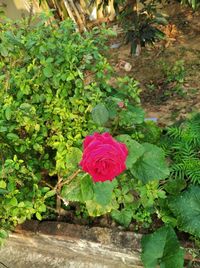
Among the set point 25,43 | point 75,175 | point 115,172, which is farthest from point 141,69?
point 115,172

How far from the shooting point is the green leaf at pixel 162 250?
1.93 metres

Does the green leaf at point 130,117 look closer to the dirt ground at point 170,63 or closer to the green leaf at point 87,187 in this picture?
the green leaf at point 87,187

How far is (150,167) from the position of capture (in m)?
1.87

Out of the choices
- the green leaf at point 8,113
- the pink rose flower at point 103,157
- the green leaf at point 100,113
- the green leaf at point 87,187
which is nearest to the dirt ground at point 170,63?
the green leaf at point 100,113

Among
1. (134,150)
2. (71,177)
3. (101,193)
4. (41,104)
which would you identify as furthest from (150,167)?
(41,104)

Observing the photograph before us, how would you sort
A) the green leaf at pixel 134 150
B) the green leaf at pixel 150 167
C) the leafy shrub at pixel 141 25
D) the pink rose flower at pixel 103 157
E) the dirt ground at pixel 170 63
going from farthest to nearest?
the leafy shrub at pixel 141 25 < the dirt ground at pixel 170 63 < the green leaf at pixel 150 167 < the green leaf at pixel 134 150 < the pink rose flower at pixel 103 157

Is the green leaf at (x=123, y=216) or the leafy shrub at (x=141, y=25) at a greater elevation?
the leafy shrub at (x=141, y=25)

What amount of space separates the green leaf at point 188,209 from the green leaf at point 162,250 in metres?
0.08

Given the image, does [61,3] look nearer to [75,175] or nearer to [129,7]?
[129,7]

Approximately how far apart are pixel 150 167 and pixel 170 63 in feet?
6.93

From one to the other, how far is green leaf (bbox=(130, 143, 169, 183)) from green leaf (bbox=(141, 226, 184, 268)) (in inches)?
13.4

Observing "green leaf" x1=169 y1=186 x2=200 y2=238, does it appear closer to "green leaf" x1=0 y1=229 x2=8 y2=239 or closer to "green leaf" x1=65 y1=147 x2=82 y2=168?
"green leaf" x1=65 y1=147 x2=82 y2=168

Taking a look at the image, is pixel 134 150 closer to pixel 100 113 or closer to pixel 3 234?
pixel 100 113

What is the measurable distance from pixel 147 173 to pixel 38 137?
61cm
